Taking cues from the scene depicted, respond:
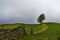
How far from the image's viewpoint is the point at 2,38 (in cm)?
2925

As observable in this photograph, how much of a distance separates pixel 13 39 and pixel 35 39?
312 cm

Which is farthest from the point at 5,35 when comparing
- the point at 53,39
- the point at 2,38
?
the point at 53,39

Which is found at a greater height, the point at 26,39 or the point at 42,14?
the point at 42,14

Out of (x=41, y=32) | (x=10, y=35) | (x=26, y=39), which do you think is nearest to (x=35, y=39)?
(x=26, y=39)

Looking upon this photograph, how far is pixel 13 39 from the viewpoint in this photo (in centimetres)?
2934

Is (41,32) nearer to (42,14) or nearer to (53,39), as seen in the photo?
(42,14)

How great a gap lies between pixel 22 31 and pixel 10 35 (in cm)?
212

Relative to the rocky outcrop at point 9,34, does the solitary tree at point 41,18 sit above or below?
above

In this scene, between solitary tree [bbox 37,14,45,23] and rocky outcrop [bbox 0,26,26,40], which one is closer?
rocky outcrop [bbox 0,26,26,40]

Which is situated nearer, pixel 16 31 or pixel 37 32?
pixel 16 31

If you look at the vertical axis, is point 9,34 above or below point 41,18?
below

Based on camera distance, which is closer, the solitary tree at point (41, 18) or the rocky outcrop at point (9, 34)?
the rocky outcrop at point (9, 34)

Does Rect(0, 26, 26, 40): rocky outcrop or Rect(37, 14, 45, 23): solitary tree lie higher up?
Rect(37, 14, 45, 23): solitary tree

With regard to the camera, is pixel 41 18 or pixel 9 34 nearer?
pixel 9 34
